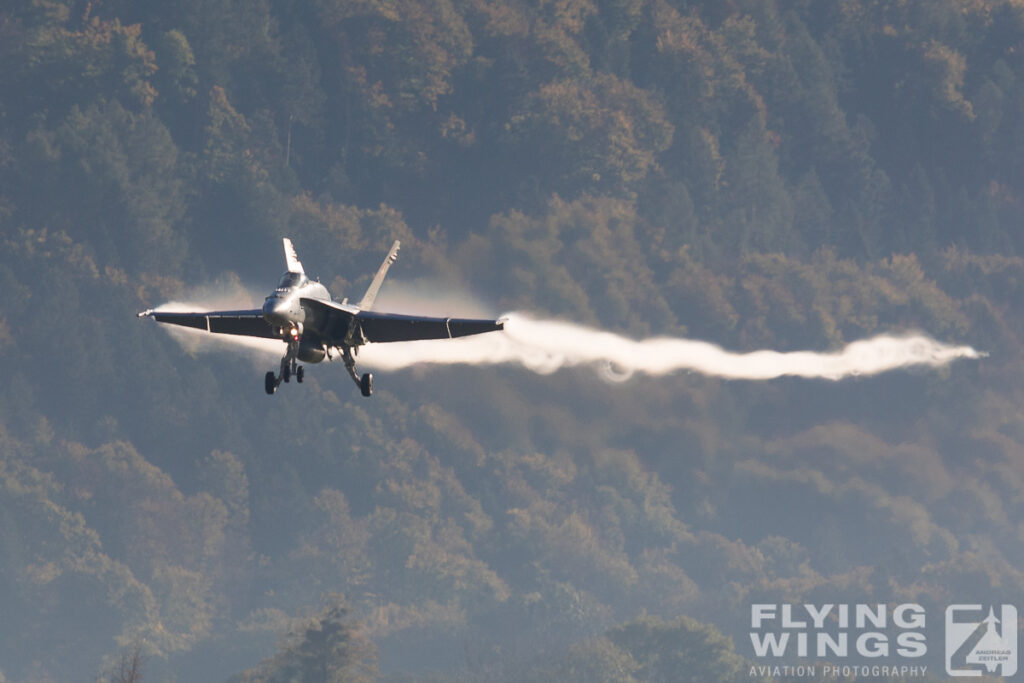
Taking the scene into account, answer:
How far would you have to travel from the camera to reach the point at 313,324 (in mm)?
81000

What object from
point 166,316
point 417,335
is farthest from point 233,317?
point 417,335

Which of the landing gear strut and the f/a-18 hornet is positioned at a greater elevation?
the f/a-18 hornet

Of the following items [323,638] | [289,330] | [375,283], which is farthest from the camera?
[323,638]

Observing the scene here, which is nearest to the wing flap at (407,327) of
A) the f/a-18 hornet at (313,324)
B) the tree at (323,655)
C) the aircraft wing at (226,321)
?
the f/a-18 hornet at (313,324)

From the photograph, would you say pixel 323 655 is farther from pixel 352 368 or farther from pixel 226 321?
pixel 226 321

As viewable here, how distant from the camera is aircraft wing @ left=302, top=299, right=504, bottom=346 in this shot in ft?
266

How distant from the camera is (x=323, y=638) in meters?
196

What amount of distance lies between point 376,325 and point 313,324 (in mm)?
3569

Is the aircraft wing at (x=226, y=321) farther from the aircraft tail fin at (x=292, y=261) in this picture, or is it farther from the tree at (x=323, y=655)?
the tree at (x=323, y=655)

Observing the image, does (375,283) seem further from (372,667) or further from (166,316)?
(372,667)

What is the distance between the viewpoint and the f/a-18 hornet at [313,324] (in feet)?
260

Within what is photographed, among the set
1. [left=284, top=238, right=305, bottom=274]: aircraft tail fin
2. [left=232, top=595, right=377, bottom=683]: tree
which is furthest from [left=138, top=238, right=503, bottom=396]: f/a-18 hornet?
[left=232, top=595, right=377, bottom=683]: tree

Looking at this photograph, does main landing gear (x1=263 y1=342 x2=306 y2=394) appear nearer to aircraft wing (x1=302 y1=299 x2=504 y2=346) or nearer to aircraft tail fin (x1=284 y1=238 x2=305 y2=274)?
aircraft wing (x1=302 y1=299 x2=504 y2=346)

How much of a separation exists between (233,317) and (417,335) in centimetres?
805
